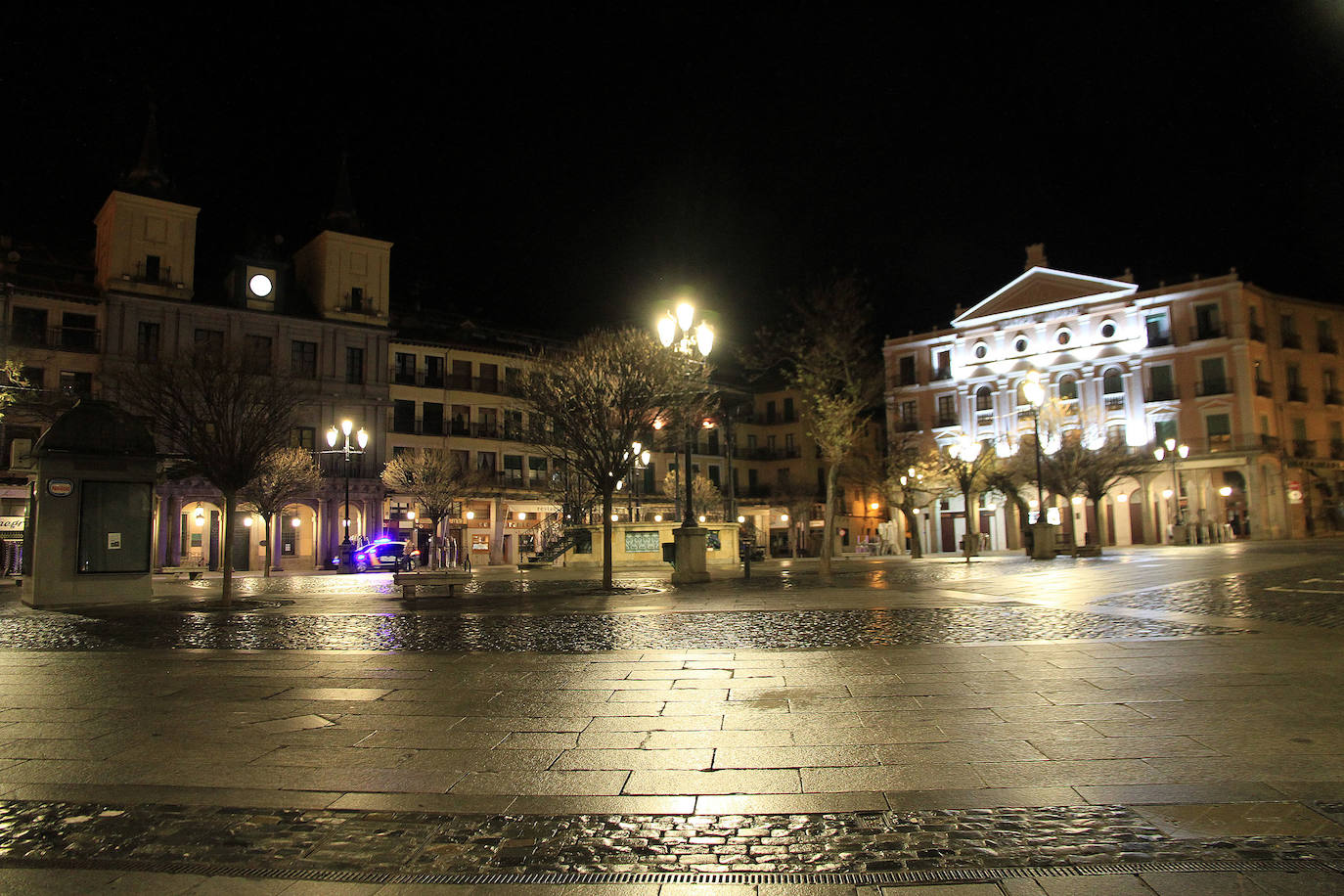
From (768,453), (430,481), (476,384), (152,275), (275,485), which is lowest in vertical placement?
(275,485)

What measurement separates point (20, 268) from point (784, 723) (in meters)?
47.9

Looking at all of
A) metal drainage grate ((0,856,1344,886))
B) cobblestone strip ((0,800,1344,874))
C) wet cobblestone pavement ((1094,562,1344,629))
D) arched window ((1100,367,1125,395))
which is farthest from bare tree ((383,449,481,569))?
arched window ((1100,367,1125,395))

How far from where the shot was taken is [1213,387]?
50.3 meters

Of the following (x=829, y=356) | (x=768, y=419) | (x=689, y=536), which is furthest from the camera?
(x=768, y=419)

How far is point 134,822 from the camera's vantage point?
4.16 m

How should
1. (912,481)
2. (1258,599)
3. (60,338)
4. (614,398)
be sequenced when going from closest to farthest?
1. (1258,599)
2. (614,398)
3. (60,338)
4. (912,481)

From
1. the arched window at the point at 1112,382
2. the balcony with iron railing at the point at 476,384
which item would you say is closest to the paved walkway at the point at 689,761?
the balcony with iron railing at the point at 476,384

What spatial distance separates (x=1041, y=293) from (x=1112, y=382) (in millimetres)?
7878

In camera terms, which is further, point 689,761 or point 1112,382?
point 1112,382

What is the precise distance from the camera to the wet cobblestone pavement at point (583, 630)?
970cm

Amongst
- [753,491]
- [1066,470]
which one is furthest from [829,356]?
[753,491]

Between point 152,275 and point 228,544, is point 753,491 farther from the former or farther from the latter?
point 228,544

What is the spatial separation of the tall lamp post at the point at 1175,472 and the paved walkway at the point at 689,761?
40917mm

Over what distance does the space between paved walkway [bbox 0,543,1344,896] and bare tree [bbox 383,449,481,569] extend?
31086 mm
